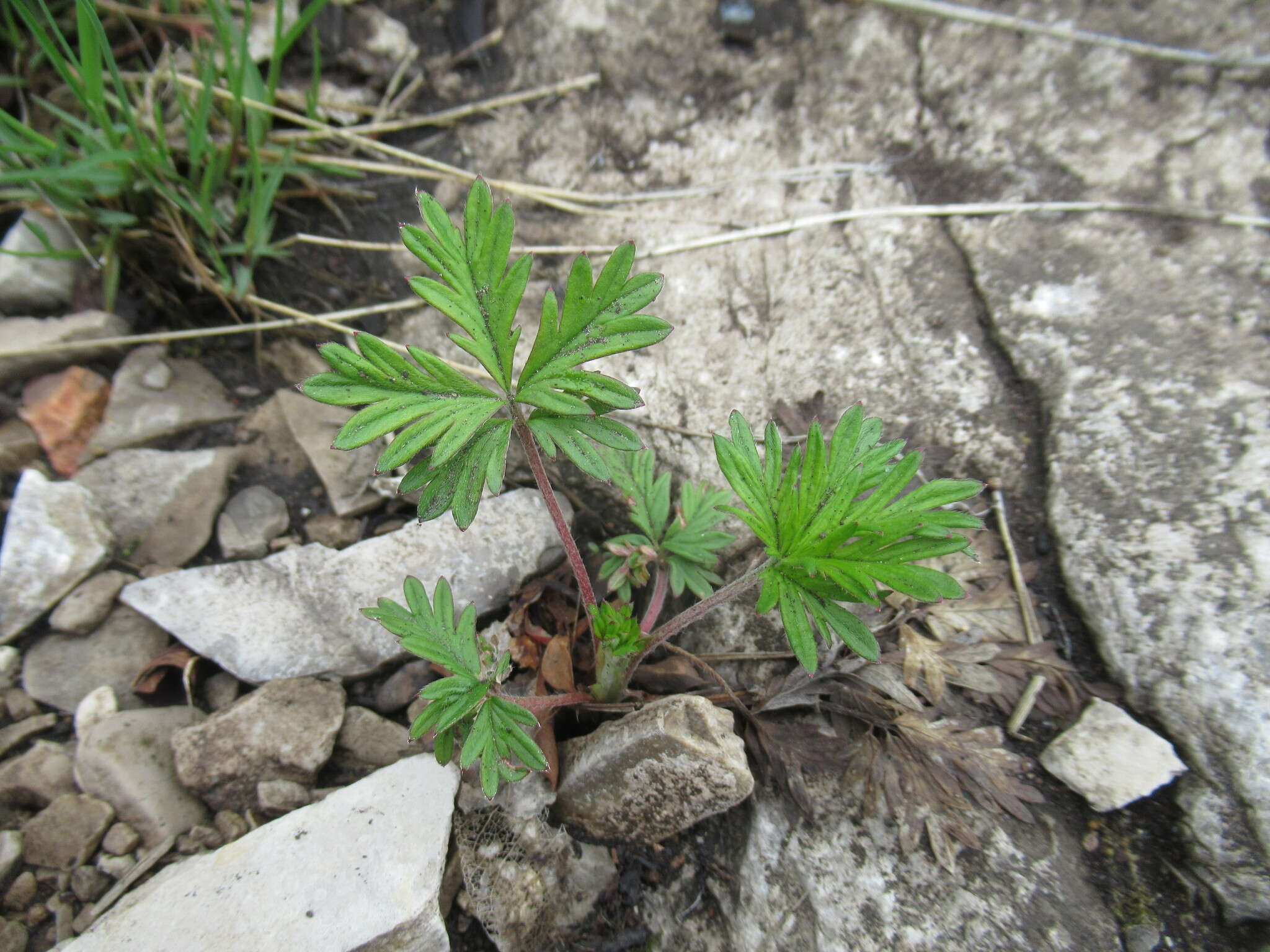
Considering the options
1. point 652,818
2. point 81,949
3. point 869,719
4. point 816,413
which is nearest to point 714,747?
point 652,818

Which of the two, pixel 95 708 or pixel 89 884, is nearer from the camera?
pixel 89 884

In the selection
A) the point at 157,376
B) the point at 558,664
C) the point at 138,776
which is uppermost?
the point at 157,376

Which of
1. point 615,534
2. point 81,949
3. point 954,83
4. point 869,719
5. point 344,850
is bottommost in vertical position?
point 81,949

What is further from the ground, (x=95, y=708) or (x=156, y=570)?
(x=156, y=570)

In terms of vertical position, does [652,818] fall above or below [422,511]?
below

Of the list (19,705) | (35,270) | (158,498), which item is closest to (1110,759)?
(158,498)

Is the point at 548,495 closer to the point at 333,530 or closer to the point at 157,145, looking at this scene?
the point at 333,530

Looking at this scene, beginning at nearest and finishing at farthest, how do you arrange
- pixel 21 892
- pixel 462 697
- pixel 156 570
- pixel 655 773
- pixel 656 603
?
pixel 462 697
pixel 655 773
pixel 21 892
pixel 656 603
pixel 156 570

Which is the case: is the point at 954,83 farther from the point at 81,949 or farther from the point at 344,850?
the point at 81,949
